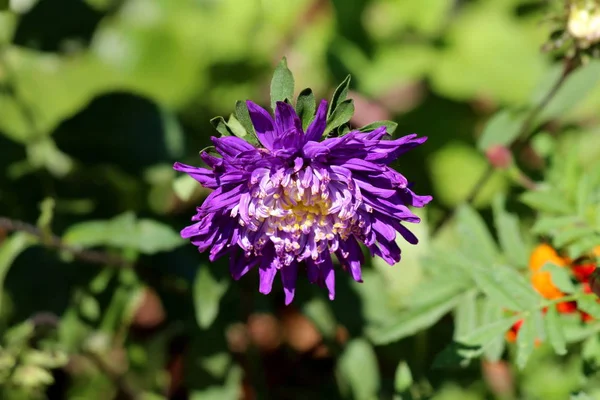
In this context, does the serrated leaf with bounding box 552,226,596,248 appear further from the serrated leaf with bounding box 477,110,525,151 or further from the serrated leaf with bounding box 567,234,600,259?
the serrated leaf with bounding box 477,110,525,151

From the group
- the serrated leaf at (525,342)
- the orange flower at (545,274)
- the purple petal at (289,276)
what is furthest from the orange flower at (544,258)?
the purple petal at (289,276)

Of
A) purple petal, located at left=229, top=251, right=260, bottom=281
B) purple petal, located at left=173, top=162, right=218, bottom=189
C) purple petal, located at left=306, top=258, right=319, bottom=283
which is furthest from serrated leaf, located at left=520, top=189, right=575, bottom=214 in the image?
purple petal, located at left=173, top=162, right=218, bottom=189

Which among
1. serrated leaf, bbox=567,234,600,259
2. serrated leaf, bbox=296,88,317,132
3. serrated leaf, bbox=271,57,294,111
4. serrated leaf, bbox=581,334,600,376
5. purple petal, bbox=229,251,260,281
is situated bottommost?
serrated leaf, bbox=581,334,600,376

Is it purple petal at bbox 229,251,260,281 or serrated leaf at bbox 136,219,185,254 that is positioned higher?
serrated leaf at bbox 136,219,185,254

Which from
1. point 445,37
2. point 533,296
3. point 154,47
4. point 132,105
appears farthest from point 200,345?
point 445,37

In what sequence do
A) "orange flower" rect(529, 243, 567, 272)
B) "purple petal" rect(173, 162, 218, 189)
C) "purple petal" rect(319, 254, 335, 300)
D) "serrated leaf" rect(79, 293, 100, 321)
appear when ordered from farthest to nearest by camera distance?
1. "serrated leaf" rect(79, 293, 100, 321)
2. "orange flower" rect(529, 243, 567, 272)
3. "purple petal" rect(319, 254, 335, 300)
4. "purple petal" rect(173, 162, 218, 189)

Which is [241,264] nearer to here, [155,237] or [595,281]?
[155,237]

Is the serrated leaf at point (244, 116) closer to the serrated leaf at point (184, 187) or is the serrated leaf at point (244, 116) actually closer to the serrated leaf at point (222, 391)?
the serrated leaf at point (184, 187)

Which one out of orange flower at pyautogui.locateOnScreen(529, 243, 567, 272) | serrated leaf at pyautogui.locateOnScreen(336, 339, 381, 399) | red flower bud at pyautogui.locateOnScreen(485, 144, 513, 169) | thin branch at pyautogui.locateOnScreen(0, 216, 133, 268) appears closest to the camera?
orange flower at pyautogui.locateOnScreen(529, 243, 567, 272)
